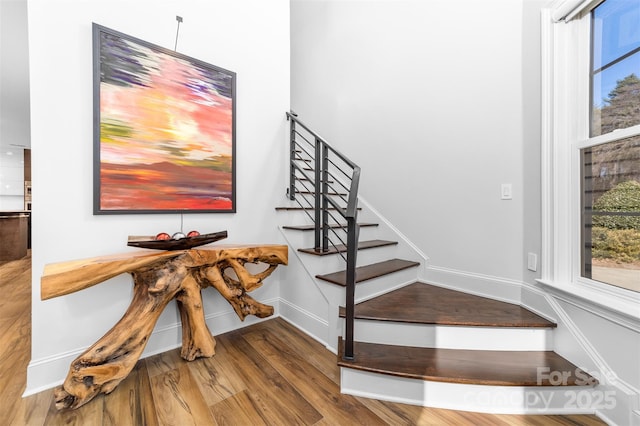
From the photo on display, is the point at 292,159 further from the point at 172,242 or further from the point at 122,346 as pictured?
the point at 122,346

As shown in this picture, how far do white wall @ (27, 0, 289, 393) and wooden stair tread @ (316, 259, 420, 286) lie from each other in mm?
870

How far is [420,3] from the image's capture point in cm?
244

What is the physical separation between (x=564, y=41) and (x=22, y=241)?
7969mm

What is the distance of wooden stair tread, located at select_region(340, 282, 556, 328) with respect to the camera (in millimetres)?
1592

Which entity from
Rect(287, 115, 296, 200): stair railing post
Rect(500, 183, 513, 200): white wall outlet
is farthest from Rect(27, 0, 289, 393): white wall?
Rect(500, 183, 513, 200): white wall outlet

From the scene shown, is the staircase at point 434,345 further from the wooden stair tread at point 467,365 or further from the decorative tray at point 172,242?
the decorative tray at point 172,242

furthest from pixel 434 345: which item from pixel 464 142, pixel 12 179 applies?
pixel 12 179

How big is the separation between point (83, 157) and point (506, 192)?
291 cm

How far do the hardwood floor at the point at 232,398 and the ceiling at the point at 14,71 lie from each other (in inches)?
118

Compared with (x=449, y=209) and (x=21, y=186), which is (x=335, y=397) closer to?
(x=449, y=209)

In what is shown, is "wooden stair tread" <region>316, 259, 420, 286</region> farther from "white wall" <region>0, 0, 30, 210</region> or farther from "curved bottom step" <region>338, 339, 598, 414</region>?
"white wall" <region>0, 0, 30, 210</region>

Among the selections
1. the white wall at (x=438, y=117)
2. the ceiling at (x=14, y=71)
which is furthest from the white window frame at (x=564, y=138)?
the ceiling at (x=14, y=71)

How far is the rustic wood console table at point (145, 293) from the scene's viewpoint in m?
1.24

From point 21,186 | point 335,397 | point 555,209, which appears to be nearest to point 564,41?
point 555,209
